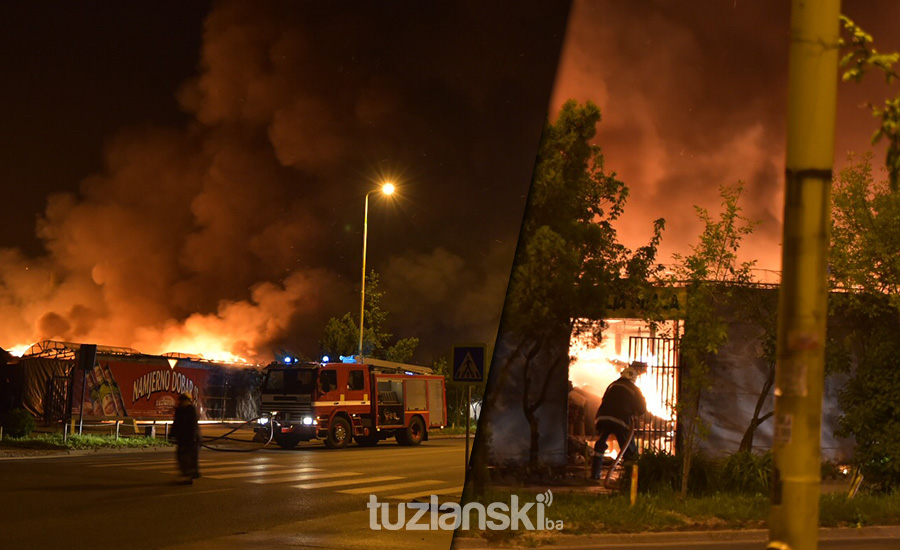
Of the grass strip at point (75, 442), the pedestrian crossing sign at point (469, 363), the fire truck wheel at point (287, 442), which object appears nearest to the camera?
the pedestrian crossing sign at point (469, 363)

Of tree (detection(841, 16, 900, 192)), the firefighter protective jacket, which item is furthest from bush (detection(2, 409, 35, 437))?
tree (detection(841, 16, 900, 192))

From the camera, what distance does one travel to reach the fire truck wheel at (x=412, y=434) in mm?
26875

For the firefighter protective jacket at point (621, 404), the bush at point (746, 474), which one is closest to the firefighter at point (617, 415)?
the firefighter protective jacket at point (621, 404)

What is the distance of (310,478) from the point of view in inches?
583

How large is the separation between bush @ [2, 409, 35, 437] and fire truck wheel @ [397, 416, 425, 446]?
10.0 metres

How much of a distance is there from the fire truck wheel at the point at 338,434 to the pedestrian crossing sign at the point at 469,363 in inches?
511

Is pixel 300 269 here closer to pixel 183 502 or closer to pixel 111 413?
pixel 183 502

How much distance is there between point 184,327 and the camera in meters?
29.9

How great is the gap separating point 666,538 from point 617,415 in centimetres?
469

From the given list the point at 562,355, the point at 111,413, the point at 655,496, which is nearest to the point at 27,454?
the point at 111,413

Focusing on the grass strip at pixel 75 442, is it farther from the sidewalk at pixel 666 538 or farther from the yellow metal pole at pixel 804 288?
the yellow metal pole at pixel 804 288

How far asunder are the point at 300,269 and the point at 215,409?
67.3 ft

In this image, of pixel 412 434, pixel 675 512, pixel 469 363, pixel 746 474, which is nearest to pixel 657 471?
pixel 746 474

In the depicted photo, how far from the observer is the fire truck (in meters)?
24.2
